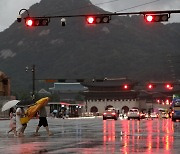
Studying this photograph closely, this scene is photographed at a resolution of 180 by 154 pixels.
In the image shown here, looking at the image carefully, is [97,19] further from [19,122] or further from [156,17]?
[19,122]

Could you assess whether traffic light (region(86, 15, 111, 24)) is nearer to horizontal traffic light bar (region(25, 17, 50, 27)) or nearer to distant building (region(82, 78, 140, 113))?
horizontal traffic light bar (region(25, 17, 50, 27))

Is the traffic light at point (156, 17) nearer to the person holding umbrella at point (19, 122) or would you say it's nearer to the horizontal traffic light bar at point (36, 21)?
the horizontal traffic light bar at point (36, 21)

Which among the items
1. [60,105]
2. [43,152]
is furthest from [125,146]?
[60,105]

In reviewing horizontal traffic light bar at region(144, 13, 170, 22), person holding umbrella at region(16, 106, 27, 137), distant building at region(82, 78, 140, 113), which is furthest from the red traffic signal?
distant building at region(82, 78, 140, 113)

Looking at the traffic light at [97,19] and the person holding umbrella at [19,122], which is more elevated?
the traffic light at [97,19]

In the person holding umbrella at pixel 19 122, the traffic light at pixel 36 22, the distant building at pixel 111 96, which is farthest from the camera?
the distant building at pixel 111 96

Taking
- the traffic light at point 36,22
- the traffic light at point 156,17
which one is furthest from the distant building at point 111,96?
the traffic light at point 156,17

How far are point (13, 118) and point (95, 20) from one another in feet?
23.6

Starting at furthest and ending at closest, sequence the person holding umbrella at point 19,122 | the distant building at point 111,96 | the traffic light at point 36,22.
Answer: the distant building at point 111,96, the traffic light at point 36,22, the person holding umbrella at point 19,122

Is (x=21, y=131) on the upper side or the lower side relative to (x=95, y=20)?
lower

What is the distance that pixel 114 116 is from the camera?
76.6 m

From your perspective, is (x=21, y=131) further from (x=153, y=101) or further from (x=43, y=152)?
(x=153, y=101)

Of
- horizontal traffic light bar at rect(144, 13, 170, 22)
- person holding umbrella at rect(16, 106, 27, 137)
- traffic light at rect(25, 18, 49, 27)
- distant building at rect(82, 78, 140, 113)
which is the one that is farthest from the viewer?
distant building at rect(82, 78, 140, 113)

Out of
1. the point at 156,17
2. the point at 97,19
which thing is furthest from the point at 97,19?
the point at 156,17
